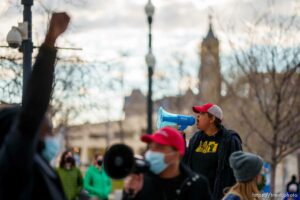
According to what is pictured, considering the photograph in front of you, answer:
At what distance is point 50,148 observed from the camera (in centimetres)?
490

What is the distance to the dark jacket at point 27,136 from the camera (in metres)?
4.37

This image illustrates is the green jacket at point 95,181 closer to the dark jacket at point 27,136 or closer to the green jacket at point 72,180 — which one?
the green jacket at point 72,180

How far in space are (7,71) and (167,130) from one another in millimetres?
10508

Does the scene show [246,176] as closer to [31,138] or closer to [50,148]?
[50,148]

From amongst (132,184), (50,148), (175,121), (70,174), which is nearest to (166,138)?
(132,184)

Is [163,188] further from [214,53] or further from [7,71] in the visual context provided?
[214,53]

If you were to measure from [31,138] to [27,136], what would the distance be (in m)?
0.03

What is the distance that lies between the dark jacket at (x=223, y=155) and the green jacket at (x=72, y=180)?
4.44m

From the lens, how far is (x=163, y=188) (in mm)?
5895

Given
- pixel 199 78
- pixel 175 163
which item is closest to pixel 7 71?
pixel 175 163

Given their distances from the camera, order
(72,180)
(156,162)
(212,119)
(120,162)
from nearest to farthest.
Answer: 1. (120,162)
2. (156,162)
3. (212,119)
4. (72,180)

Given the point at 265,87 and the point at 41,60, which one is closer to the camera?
the point at 41,60

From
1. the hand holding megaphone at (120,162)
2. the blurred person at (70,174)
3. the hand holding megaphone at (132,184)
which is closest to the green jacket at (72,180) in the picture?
the blurred person at (70,174)

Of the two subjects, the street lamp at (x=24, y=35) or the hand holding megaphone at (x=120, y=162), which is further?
the street lamp at (x=24, y=35)
